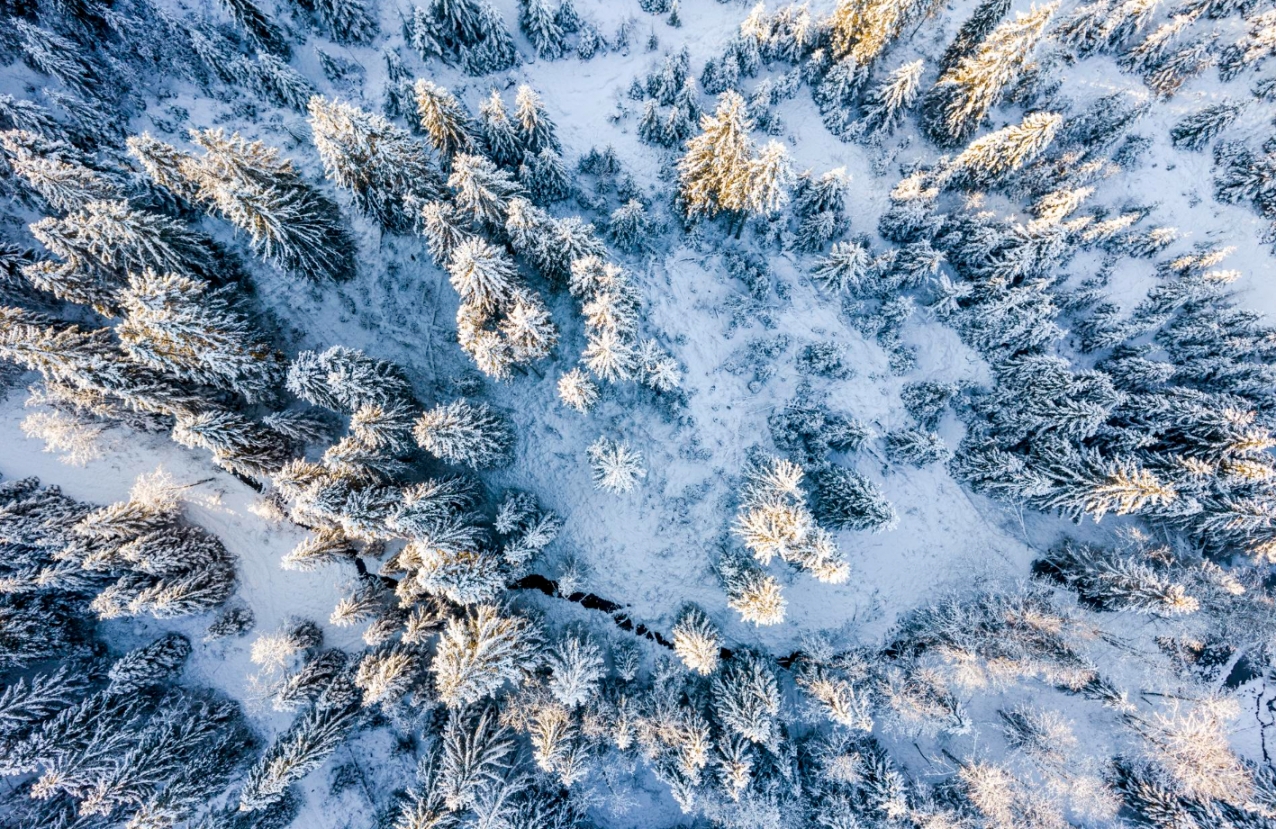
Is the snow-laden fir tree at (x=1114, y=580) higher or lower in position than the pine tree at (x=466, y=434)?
higher

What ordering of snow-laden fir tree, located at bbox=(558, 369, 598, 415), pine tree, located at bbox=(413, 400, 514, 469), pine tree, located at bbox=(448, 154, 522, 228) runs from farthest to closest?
snow-laden fir tree, located at bbox=(558, 369, 598, 415) → pine tree, located at bbox=(413, 400, 514, 469) → pine tree, located at bbox=(448, 154, 522, 228)

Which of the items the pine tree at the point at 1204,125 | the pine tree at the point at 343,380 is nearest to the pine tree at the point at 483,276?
the pine tree at the point at 343,380

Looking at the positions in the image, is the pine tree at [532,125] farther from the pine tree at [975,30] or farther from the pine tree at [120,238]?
the pine tree at [975,30]

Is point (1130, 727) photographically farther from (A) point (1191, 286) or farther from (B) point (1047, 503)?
(A) point (1191, 286)

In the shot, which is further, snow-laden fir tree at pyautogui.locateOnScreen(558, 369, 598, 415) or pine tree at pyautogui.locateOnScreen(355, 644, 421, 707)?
snow-laden fir tree at pyautogui.locateOnScreen(558, 369, 598, 415)

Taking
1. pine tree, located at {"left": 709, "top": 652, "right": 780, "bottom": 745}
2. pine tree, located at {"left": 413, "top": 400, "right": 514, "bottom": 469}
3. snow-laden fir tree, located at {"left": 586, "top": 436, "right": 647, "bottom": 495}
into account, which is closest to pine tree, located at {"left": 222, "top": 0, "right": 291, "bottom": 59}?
pine tree, located at {"left": 413, "top": 400, "right": 514, "bottom": 469}

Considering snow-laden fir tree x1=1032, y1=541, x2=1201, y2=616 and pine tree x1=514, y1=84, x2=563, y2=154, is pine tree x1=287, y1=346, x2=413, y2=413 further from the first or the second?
snow-laden fir tree x1=1032, y1=541, x2=1201, y2=616
